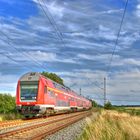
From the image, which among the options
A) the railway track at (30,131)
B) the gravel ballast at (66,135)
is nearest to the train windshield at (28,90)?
the railway track at (30,131)

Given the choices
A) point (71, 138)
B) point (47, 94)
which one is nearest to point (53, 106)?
point (47, 94)

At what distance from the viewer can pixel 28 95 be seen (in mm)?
30859

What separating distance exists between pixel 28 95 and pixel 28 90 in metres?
0.52

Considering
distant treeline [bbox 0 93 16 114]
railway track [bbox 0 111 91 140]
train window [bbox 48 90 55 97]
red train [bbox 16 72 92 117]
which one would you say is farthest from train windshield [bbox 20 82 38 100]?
distant treeline [bbox 0 93 16 114]

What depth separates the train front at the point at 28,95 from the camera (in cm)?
3012

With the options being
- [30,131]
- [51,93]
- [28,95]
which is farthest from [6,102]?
[30,131]

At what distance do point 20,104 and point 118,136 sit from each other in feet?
55.9

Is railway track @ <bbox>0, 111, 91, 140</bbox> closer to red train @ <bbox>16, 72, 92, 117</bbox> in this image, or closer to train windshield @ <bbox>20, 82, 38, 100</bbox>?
red train @ <bbox>16, 72, 92, 117</bbox>


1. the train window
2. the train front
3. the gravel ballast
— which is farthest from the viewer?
the train window

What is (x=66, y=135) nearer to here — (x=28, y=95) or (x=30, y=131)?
(x=30, y=131)

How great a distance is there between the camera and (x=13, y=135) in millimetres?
16906

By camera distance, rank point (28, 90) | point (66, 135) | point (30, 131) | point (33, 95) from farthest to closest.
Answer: point (28, 90) → point (33, 95) → point (30, 131) → point (66, 135)

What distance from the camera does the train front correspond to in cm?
3012

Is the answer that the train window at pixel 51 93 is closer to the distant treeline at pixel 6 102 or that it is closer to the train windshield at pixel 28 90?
the train windshield at pixel 28 90
